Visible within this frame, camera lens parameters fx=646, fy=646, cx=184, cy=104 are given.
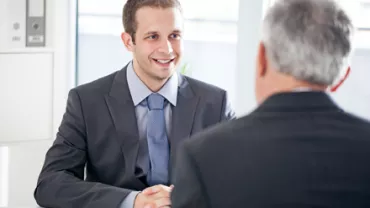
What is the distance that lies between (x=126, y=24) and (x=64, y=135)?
0.48 m

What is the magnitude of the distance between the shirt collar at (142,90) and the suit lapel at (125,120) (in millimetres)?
18

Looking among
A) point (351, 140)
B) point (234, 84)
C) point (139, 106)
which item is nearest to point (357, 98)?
point (234, 84)

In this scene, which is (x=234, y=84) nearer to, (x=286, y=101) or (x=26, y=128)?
(x=26, y=128)

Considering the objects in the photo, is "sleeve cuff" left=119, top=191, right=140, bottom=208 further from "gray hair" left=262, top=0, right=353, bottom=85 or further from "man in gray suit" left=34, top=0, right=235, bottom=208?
"gray hair" left=262, top=0, right=353, bottom=85

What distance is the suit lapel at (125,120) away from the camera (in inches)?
87.0

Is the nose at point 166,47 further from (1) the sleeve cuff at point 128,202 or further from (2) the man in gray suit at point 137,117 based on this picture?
(1) the sleeve cuff at point 128,202

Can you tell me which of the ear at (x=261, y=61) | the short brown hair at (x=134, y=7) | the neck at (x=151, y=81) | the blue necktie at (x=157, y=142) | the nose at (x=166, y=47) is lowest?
the blue necktie at (x=157, y=142)

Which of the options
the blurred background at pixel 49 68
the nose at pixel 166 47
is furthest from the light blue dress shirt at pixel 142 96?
the blurred background at pixel 49 68

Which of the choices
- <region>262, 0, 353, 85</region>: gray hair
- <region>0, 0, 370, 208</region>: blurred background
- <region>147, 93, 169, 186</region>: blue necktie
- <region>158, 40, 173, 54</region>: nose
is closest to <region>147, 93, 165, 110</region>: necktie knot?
<region>147, 93, 169, 186</region>: blue necktie

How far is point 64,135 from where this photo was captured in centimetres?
225

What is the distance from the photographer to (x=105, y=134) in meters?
2.25

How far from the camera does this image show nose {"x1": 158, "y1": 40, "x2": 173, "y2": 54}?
7.54 feet

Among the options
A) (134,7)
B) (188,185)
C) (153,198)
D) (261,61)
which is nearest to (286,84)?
(261,61)

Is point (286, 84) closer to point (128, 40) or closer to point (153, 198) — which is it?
point (153, 198)
